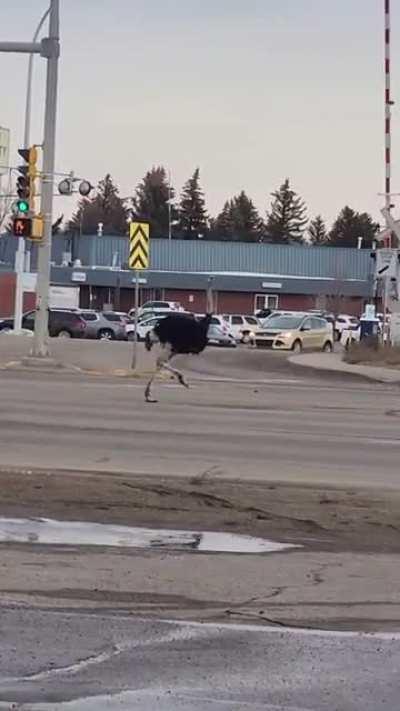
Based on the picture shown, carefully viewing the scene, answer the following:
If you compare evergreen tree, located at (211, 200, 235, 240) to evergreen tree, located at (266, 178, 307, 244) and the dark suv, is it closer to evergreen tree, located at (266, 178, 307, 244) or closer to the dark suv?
evergreen tree, located at (266, 178, 307, 244)

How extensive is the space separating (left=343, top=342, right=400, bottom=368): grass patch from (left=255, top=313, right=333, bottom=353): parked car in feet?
29.7

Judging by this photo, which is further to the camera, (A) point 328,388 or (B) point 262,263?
(B) point 262,263

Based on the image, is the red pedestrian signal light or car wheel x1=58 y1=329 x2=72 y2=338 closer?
the red pedestrian signal light

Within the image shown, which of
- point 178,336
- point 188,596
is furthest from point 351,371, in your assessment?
point 188,596

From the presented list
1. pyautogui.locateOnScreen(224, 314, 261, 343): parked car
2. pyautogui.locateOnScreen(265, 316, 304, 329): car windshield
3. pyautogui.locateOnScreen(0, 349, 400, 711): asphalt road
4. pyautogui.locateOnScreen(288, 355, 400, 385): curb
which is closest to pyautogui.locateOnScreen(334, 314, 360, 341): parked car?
pyautogui.locateOnScreen(224, 314, 261, 343): parked car

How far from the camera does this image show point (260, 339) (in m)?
44.6

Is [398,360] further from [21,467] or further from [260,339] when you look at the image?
[21,467]

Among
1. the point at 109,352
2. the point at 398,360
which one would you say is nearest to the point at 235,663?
the point at 398,360

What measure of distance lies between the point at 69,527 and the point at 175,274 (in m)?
78.0

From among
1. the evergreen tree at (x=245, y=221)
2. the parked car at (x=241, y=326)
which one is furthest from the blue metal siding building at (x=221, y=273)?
the evergreen tree at (x=245, y=221)

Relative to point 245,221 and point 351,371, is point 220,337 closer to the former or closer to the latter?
point 351,371

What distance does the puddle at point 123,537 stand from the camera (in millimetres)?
9070

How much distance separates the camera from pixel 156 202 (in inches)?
6122

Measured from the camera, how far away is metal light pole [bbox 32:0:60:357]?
91.8 feet
